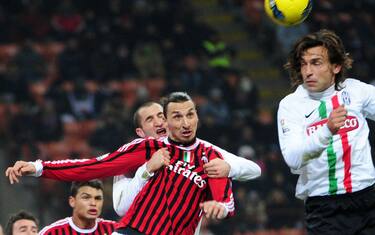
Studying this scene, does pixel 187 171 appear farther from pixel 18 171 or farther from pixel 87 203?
pixel 87 203

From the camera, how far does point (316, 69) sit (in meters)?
5.00

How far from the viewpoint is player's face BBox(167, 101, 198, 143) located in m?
5.16

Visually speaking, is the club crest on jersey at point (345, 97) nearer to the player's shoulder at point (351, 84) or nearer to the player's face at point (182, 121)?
the player's shoulder at point (351, 84)

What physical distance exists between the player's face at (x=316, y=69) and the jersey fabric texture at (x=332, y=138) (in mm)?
59

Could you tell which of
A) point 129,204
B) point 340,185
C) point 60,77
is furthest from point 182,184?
point 60,77

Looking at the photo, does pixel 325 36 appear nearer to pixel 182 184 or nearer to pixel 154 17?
pixel 182 184

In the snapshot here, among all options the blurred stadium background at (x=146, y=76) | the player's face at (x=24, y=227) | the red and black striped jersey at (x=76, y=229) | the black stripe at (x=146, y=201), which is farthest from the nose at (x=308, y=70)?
the blurred stadium background at (x=146, y=76)

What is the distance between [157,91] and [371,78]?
3702 millimetres

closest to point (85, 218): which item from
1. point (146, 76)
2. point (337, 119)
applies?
point (337, 119)

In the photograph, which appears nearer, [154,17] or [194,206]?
[194,206]

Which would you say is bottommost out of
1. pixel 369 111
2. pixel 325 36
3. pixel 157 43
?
pixel 369 111

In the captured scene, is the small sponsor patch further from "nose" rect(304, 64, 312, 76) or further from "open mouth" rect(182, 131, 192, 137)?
"open mouth" rect(182, 131, 192, 137)

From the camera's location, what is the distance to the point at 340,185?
4887mm

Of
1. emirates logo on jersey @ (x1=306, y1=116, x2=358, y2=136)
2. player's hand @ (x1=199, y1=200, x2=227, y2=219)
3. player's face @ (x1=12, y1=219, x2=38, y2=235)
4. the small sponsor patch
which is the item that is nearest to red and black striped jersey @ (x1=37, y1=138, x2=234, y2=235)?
player's hand @ (x1=199, y1=200, x2=227, y2=219)
